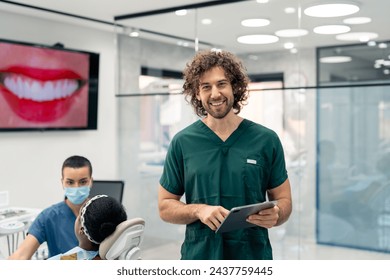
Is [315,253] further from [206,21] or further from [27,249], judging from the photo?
[27,249]

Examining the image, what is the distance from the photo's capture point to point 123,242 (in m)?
1.67

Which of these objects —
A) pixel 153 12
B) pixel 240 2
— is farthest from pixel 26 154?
pixel 240 2

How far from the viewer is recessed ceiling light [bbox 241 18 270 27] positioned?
3811mm

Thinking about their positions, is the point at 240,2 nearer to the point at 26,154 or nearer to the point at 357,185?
the point at 357,185

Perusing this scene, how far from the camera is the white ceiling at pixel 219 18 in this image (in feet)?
11.4

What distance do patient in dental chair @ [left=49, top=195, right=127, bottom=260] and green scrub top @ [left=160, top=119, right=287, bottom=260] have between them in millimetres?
349

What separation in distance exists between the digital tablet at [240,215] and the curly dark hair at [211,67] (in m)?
0.55

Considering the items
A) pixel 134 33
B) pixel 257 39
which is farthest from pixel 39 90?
pixel 257 39

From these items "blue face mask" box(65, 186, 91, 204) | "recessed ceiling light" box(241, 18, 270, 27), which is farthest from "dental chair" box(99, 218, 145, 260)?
"recessed ceiling light" box(241, 18, 270, 27)

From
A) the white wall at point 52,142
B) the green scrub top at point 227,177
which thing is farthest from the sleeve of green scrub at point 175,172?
the white wall at point 52,142

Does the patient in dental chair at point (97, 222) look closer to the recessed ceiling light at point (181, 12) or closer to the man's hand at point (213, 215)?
the man's hand at point (213, 215)

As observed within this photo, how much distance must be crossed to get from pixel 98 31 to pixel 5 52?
3.82ft

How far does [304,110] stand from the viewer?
12.3 feet

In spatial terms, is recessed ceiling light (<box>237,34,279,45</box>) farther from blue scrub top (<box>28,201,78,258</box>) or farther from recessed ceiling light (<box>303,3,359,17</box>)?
blue scrub top (<box>28,201,78,258</box>)
